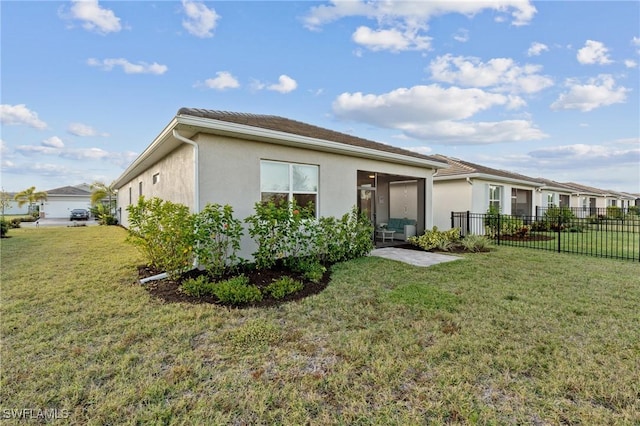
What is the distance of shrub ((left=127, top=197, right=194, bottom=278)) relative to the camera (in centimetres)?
541

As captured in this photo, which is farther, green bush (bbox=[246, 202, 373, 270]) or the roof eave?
the roof eave

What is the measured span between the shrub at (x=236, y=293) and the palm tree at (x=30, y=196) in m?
40.1

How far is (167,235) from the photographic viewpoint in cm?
546

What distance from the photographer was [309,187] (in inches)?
316

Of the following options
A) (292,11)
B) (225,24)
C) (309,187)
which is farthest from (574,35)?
(225,24)

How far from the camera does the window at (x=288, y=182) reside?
7.12 m

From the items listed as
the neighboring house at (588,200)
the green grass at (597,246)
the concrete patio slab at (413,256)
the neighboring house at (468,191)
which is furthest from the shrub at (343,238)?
the neighboring house at (588,200)

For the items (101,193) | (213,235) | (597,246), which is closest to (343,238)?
(213,235)

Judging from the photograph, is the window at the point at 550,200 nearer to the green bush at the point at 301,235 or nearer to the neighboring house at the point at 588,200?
the neighboring house at the point at 588,200

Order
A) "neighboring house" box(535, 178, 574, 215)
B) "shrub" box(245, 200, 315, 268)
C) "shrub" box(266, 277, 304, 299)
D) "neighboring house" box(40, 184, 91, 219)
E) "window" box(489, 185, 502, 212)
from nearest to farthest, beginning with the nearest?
1. "shrub" box(266, 277, 304, 299)
2. "shrub" box(245, 200, 315, 268)
3. "window" box(489, 185, 502, 212)
4. "neighboring house" box(535, 178, 574, 215)
5. "neighboring house" box(40, 184, 91, 219)

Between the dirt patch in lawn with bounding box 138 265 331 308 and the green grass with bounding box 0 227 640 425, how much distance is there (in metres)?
0.26

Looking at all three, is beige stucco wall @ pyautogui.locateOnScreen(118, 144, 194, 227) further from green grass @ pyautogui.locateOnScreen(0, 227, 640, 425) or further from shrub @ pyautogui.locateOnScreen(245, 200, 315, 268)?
green grass @ pyautogui.locateOnScreen(0, 227, 640, 425)

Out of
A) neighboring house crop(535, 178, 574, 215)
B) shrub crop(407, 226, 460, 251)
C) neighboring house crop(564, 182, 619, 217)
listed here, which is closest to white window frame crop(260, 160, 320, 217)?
shrub crop(407, 226, 460, 251)

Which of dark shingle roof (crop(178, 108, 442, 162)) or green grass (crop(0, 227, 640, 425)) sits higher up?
dark shingle roof (crop(178, 108, 442, 162))
